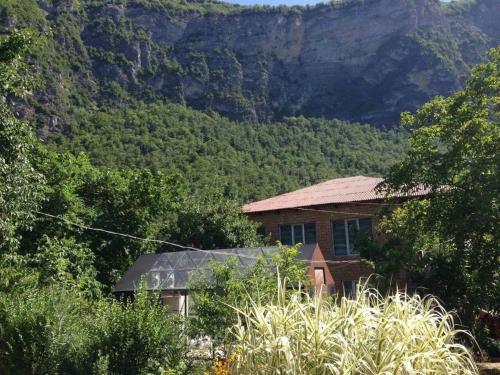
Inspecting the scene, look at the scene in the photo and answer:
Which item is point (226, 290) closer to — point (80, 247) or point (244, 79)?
point (80, 247)

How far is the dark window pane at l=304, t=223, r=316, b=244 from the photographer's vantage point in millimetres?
24970

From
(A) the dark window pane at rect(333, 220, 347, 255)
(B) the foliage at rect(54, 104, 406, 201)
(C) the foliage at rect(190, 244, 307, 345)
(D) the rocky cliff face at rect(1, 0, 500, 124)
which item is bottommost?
(C) the foliage at rect(190, 244, 307, 345)

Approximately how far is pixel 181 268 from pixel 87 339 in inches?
358

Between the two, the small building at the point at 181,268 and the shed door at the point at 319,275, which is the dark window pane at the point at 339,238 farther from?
the shed door at the point at 319,275

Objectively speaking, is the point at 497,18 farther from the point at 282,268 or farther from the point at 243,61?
the point at 282,268

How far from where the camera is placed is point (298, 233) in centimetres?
2562

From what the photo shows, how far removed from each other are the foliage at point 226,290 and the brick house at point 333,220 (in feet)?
38.3

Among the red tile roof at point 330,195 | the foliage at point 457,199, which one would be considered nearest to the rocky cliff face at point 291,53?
the red tile roof at point 330,195

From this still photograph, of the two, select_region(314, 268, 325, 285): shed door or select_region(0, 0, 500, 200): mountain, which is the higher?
select_region(0, 0, 500, 200): mountain

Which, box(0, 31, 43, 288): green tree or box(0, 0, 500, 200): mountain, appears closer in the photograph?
box(0, 31, 43, 288): green tree

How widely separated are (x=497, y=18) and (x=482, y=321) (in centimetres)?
9521

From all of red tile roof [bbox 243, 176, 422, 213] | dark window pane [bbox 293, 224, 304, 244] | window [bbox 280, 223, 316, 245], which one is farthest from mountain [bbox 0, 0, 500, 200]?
dark window pane [bbox 293, 224, 304, 244]

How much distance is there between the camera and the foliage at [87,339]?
328 inches

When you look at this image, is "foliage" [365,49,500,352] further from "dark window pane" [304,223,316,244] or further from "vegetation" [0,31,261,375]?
"dark window pane" [304,223,316,244]
